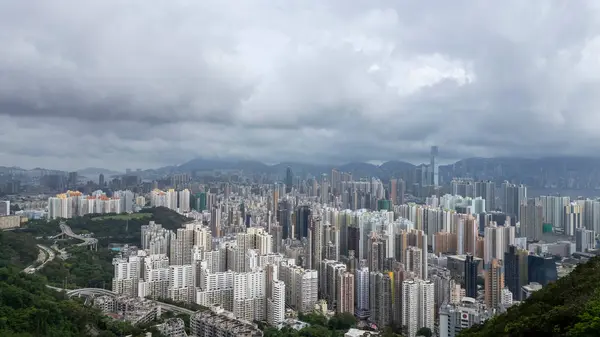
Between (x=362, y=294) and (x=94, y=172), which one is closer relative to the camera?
(x=362, y=294)

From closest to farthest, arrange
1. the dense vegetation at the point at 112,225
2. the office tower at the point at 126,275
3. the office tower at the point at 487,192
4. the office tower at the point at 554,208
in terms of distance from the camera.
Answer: the office tower at the point at 126,275, the office tower at the point at 554,208, the office tower at the point at 487,192, the dense vegetation at the point at 112,225

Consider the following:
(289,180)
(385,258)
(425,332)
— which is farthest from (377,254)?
(289,180)

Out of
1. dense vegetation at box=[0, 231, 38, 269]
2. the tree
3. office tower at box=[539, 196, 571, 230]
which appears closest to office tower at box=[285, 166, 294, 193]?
dense vegetation at box=[0, 231, 38, 269]

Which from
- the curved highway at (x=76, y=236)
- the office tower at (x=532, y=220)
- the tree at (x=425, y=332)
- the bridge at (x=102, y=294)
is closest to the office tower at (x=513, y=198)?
the office tower at (x=532, y=220)

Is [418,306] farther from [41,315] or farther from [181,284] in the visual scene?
[41,315]

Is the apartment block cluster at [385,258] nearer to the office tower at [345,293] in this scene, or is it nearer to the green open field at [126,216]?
the office tower at [345,293]

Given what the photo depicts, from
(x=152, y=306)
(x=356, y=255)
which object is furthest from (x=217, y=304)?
(x=356, y=255)
